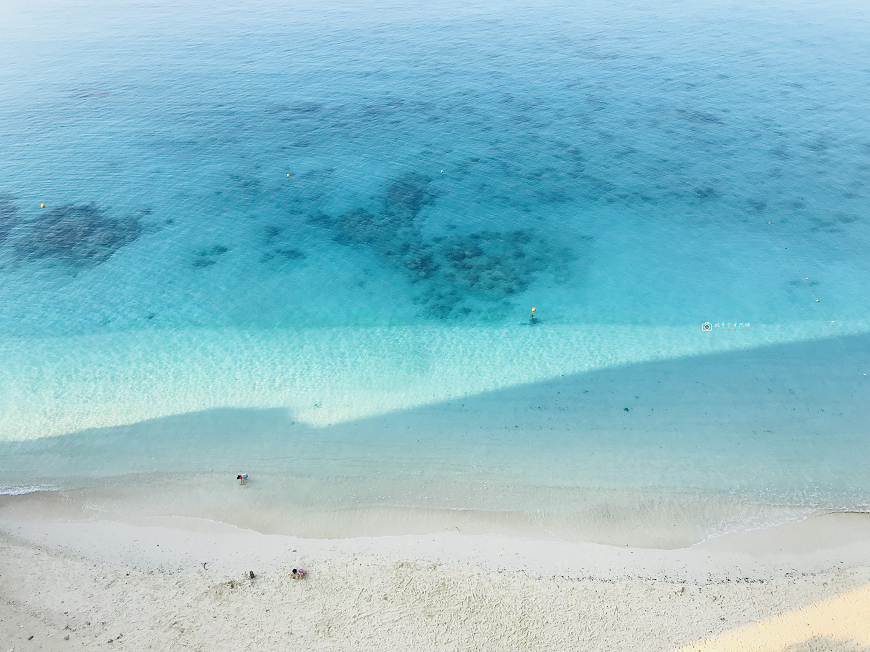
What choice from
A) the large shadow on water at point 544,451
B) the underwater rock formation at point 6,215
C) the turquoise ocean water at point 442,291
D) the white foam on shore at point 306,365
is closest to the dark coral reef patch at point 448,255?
the turquoise ocean water at point 442,291

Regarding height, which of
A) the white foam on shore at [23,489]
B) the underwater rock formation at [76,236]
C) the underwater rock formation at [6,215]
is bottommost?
the white foam on shore at [23,489]

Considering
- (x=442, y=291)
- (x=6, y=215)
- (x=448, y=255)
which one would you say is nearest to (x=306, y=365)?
(x=442, y=291)

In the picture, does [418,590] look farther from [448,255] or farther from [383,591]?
[448,255]

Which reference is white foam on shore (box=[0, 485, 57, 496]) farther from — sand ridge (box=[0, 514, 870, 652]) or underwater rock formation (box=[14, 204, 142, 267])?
underwater rock formation (box=[14, 204, 142, 267])

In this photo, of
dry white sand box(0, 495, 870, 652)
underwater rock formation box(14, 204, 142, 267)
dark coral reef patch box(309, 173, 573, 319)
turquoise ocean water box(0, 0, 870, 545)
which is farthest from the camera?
underwater rock formation box(14, 204, 142, 267)

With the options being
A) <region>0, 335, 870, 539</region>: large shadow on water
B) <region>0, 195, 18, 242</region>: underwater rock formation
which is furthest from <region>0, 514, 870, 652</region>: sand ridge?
<region>0, 195, 18, 242</region>: underwater rock formation

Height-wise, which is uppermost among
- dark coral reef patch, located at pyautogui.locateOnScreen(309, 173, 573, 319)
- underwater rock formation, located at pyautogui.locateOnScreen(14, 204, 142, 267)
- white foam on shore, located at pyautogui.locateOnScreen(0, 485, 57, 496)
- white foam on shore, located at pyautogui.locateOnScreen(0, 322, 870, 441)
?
underwater rock formation, located at pyautogui.locateOnScreen(14, 204, 142, 267)

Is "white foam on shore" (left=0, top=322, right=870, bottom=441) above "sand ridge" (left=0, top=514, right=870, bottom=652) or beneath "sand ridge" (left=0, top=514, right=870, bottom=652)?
above

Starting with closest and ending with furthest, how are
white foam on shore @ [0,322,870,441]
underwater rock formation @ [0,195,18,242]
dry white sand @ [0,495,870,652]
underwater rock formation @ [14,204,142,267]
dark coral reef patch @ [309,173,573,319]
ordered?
dry white sand @ [0,495,870,652]
white foam on shore @ [0,322,870,441]
dark coral reef patch @ [309,173,573,319]
underwater rock formation @ [14,204,142,267]
underwater rock formation @ [0,195,18,242]

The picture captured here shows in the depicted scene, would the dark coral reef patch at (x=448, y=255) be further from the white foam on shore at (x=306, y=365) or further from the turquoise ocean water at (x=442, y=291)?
the white foam on shore at (x=306, y=365)
